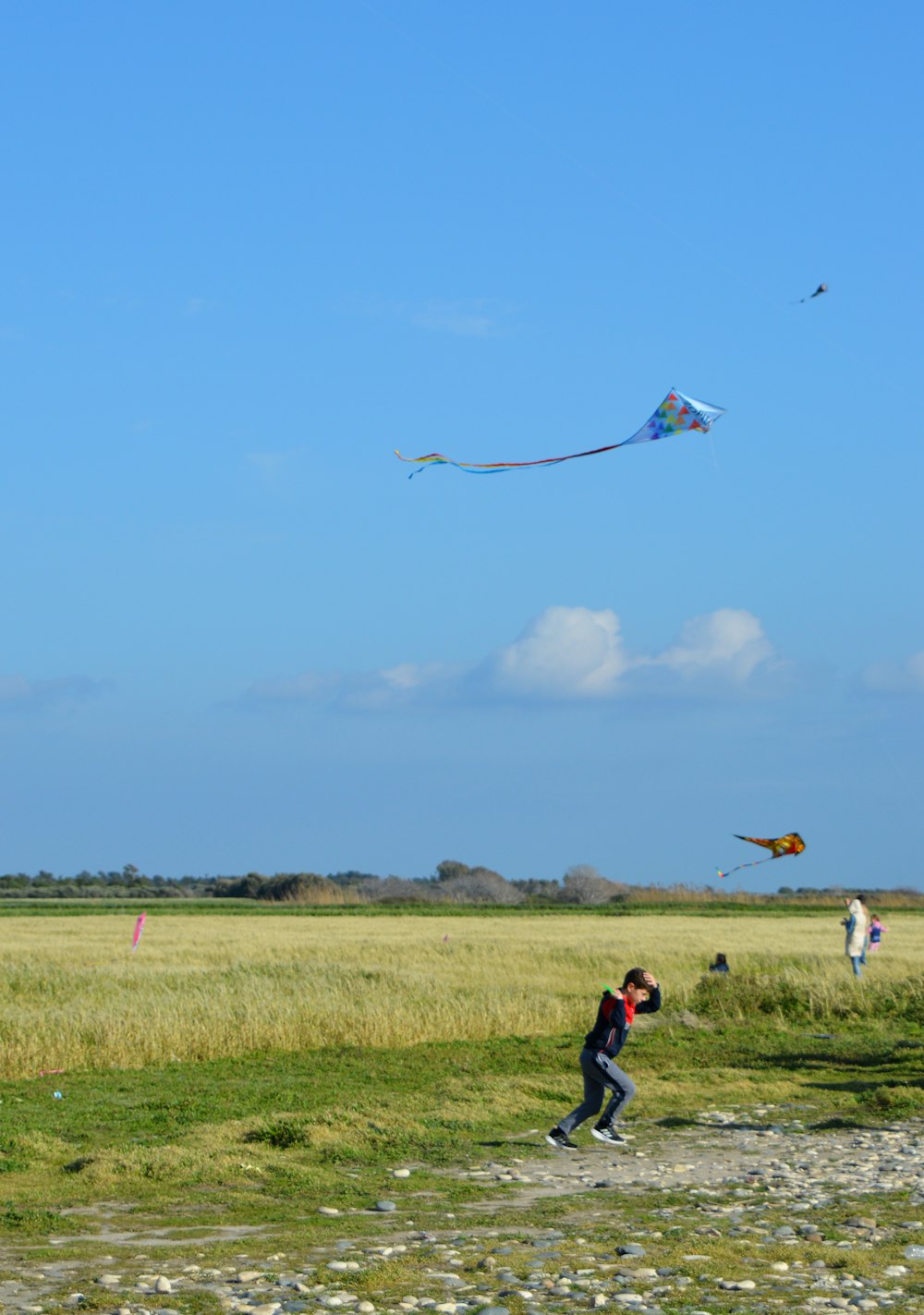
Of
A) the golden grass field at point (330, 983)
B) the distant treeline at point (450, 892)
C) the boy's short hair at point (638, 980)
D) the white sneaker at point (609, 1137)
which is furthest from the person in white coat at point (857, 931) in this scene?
the distant treeline at point (450, 892)

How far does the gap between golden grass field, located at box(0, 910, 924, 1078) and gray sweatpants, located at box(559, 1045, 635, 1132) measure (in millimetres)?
8494

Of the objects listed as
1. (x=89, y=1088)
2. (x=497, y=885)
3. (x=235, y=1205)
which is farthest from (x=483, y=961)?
(x=497, y=885)

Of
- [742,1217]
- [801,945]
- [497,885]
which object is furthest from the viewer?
[497,885]

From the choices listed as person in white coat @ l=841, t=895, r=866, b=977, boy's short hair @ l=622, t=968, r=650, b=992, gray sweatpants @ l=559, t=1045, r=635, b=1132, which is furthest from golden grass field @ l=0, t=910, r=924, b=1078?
boy's short hair @ l=622, t=968, r=650, b=992

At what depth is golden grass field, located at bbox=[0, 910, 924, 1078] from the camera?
22.3m

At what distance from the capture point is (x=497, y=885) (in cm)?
12131

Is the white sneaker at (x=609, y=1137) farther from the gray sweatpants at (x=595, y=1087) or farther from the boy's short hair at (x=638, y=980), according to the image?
the boy's short hair at (x=638, y=980)

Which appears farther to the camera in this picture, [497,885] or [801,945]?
[497,885]

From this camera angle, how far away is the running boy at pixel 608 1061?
15.0 m

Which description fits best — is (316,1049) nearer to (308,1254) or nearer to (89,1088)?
(89,1088)

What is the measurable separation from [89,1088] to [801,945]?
32370 mm

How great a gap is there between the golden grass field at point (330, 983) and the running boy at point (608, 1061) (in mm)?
8495

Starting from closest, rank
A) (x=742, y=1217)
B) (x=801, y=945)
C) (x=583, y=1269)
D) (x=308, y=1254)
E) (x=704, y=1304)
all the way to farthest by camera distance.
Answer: (x=704, y=1304) → (x=583, y=1269) → (x=308, y=1254) → (x=742, y=1217) → (x=801, y=945)

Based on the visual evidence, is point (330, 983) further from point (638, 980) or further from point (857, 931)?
point (638, 980)
